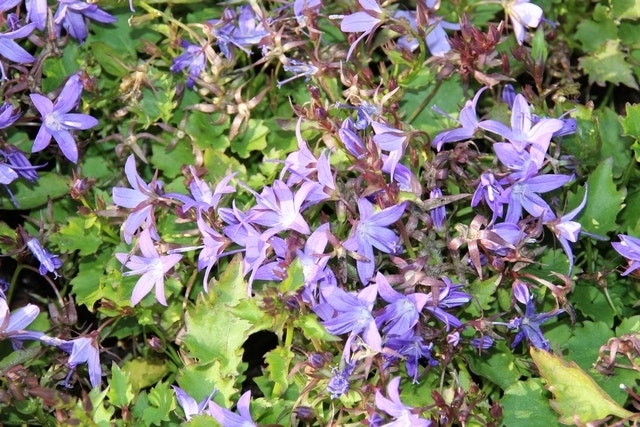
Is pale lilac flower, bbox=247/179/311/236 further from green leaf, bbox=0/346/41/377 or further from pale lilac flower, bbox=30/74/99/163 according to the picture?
green leaf, bbox=0/346/41/377

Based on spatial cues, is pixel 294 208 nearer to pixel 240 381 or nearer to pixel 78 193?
→ pixel 240 381

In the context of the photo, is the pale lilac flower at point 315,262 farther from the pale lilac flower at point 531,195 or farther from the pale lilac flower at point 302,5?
the pale lilac flower at point 302,5

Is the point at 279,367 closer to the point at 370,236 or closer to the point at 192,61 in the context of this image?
the point at 370,236

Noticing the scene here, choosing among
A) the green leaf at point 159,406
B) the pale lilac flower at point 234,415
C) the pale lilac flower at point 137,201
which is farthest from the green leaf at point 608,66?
the green leaf at point 159,406

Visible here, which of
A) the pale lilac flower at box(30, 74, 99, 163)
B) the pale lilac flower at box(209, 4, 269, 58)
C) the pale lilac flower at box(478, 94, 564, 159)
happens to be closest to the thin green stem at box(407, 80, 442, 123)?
the pale lilac flower at box(478, 94, 564, 159)

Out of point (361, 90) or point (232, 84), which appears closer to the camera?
point (361, 90)

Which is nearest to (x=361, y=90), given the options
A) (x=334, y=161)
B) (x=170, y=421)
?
(x=334, y=161)
